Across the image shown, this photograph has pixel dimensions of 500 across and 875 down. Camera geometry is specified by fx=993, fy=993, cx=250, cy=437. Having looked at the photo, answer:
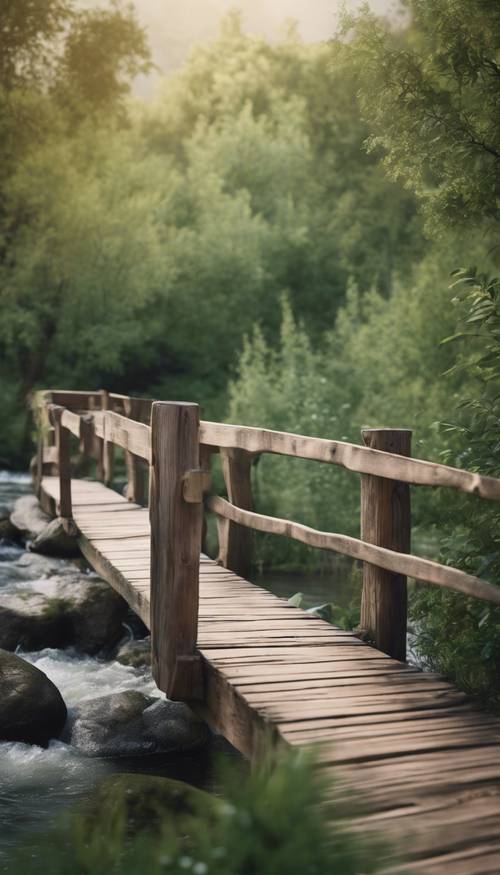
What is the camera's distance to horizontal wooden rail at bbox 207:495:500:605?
4.26m

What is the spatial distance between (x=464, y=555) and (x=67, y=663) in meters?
4.11

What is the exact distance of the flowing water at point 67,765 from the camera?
241 inches

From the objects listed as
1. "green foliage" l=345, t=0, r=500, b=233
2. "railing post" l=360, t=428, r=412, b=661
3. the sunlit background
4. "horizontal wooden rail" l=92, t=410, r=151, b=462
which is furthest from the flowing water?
the sunlit background

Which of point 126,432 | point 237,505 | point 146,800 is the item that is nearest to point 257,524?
point 237,505

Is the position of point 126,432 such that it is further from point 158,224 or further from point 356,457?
point 158,224

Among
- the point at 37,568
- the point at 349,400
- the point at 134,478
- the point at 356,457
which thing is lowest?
the point at 37,568

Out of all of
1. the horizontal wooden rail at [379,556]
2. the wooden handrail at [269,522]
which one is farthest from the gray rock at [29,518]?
the wooden handrail at [269,522]

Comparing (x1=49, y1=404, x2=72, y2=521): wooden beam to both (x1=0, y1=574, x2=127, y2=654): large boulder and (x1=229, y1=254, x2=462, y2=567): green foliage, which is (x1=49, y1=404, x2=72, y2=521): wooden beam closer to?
(x1=0, y1=574, x2=127, y2=654): large boulder

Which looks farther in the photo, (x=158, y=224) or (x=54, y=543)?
(x=158, y=224)

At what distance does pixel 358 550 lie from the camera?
5.36 meters

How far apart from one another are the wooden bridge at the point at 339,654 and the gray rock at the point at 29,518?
5.26 m

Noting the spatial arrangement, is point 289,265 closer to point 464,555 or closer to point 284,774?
point 464,555

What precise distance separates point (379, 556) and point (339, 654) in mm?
628

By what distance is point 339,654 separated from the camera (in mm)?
5387
